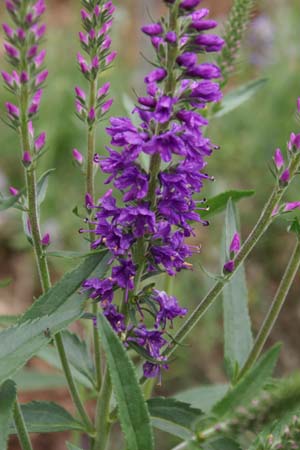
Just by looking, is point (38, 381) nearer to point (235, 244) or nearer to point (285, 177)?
point (235, 244)

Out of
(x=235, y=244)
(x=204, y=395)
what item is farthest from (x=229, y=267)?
(x=204, y=395)

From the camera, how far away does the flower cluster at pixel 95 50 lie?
2.40 m

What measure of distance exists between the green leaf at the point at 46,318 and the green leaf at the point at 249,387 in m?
0.61

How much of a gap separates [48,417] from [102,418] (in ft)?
0.77

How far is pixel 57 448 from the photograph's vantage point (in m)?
5.16

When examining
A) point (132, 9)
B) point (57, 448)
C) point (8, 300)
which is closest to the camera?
point (57, 448)

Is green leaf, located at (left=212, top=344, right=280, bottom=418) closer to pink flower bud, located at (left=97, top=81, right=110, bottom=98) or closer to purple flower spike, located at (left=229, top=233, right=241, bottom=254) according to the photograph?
purple flower spike, located at (left=229, top=233, right=241, bottom=254)

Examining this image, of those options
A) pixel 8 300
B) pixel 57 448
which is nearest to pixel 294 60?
pixel 8 300

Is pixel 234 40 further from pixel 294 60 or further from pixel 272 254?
pixel 294 60

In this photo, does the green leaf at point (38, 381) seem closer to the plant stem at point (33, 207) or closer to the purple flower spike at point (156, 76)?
the plant stem at point (33, 207)

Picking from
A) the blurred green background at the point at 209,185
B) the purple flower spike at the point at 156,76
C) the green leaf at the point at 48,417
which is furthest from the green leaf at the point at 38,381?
the purple flower spike at the point at 156,76

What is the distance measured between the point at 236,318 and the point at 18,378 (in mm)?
1697

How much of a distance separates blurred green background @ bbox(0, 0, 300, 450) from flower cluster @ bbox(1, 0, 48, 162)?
341 centimetres

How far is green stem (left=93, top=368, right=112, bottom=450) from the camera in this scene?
2.67m
